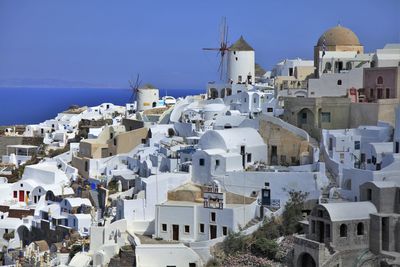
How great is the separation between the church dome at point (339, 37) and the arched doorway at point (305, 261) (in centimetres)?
1370

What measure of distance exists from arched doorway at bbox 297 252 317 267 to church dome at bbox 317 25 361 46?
1370 centimetres

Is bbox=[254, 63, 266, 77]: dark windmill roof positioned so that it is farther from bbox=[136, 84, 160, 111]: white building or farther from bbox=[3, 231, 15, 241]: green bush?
bbox=[3, 231, 15, 241]: green bush

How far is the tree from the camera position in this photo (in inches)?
885

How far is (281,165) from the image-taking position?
25.5 m

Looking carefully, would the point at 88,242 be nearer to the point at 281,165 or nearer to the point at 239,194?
the point at 239,194

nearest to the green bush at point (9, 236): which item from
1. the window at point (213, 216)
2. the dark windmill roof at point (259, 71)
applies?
the window at point (213, 216)

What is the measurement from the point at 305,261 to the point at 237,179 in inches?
149

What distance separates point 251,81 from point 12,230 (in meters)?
12.1

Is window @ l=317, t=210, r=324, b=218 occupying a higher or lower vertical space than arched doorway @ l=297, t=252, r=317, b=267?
higher

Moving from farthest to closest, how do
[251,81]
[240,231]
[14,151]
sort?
[14,151]
[251,81]
[240,231]

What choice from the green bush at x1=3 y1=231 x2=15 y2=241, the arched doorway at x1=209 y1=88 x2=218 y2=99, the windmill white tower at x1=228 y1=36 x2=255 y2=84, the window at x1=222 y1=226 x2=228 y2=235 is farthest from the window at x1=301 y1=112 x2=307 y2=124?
the green bush at x1=3 y1=231 x2=15 y2=241

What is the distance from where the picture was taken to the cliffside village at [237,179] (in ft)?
69.4

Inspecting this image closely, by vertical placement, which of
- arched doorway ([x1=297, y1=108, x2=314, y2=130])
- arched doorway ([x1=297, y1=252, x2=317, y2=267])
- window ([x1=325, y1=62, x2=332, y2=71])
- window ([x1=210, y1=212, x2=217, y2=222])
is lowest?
arched doorway ([x1=297, y1=252, x2=317, y2=267])

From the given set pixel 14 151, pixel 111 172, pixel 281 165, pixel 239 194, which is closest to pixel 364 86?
pixel 281 165
